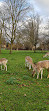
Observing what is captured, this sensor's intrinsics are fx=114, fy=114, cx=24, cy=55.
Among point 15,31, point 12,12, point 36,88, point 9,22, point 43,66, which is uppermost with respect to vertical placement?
point 12,12

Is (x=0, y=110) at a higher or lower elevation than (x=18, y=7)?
lower

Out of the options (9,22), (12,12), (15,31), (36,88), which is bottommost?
(36,88)

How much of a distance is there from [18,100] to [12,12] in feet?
105

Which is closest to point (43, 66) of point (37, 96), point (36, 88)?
point (36, 88)

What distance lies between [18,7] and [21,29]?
651cm

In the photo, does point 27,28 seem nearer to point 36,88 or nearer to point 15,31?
point 15,31

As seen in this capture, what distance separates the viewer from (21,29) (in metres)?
35.5

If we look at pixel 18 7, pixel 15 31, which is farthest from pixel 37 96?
pixel 18 7

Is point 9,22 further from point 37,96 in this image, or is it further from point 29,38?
point 37,96

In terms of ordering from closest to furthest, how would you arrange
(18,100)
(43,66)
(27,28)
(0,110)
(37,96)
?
(0,110) < (18,100) < (37,96) < (43,66) < (27,28)

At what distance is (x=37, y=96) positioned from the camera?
5793 millimetres

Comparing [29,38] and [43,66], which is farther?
[29,38]

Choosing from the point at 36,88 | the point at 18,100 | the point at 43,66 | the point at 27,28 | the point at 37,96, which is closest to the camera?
the point at 18,100

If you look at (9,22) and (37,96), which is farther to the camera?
(9,22)
